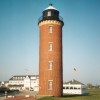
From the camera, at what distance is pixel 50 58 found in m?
34.1

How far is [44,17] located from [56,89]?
11948mm

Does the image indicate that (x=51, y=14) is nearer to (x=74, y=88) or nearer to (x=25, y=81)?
(x=74, y=88)

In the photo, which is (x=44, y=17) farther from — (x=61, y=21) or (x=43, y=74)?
(x=43, y=74)

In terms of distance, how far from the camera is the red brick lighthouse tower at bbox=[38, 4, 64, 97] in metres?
33.7

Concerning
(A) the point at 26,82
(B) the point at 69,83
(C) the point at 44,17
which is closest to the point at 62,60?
(C) the point at 44,17

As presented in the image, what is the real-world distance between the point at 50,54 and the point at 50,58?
646mm

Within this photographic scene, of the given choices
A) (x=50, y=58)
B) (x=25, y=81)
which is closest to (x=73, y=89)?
(x=50, y=58)

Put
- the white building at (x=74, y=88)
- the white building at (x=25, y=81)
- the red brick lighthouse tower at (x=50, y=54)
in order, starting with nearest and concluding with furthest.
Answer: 1. the red brick lighthouse tower at (x=50, y=54)
2. the white building at (x=74, y=88)
3. the white building at (x=25, y=81)

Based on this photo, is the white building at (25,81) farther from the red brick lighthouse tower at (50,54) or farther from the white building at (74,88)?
the red brick lighthouse tower at (50,54)

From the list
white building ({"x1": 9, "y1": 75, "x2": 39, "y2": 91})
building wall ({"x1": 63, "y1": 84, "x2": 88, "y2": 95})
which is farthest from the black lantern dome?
white building ({"x1": 9, "y1": 75, "x2": 39, "y2": 91})

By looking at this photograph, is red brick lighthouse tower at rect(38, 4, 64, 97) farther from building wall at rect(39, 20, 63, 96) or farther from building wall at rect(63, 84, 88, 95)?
building wall at rect(63, 84, 88, 95)

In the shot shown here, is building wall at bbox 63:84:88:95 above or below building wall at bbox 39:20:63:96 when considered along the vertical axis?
below

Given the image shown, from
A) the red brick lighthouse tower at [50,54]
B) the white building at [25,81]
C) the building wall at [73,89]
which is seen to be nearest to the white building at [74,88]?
the building wall at [73,89]

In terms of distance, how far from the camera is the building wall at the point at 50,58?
33656mm
